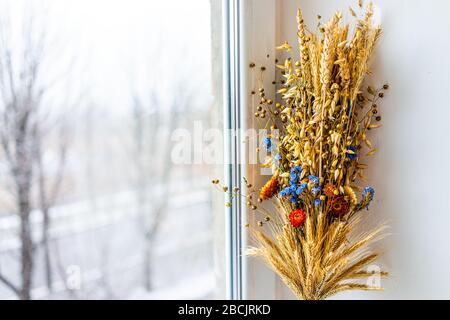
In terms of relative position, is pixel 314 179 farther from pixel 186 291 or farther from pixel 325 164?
pixel 186 291

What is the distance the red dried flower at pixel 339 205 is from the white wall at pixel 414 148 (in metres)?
0.15

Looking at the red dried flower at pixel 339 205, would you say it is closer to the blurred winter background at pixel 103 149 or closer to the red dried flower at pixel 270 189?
the red dried flower at pixel 270 189

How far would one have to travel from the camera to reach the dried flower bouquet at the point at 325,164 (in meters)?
0.98

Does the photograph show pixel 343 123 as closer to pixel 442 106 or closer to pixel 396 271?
pixel 442 106

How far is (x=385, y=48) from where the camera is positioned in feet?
3.43

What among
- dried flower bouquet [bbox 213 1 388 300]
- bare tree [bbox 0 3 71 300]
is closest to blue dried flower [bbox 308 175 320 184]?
dried flower bouquet [bbox 213 1 388 300]

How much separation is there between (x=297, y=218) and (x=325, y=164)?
16 centimetres

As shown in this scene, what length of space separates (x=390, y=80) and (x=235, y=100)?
0.44 m

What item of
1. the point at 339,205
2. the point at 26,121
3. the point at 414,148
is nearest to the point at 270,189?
the point at 339,205

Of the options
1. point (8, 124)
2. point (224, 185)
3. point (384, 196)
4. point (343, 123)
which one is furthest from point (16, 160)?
point (384, 196)

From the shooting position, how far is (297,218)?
100cm

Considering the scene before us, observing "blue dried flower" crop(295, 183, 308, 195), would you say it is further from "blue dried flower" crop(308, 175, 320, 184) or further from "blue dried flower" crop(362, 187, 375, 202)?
"blue dried flower" crop(362, 187, 375, 202)

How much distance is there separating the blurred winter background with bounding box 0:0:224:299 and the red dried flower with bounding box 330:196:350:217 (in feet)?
1.25

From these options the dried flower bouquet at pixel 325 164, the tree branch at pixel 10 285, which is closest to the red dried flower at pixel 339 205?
the dried flower bouquet at pixel 325 164
